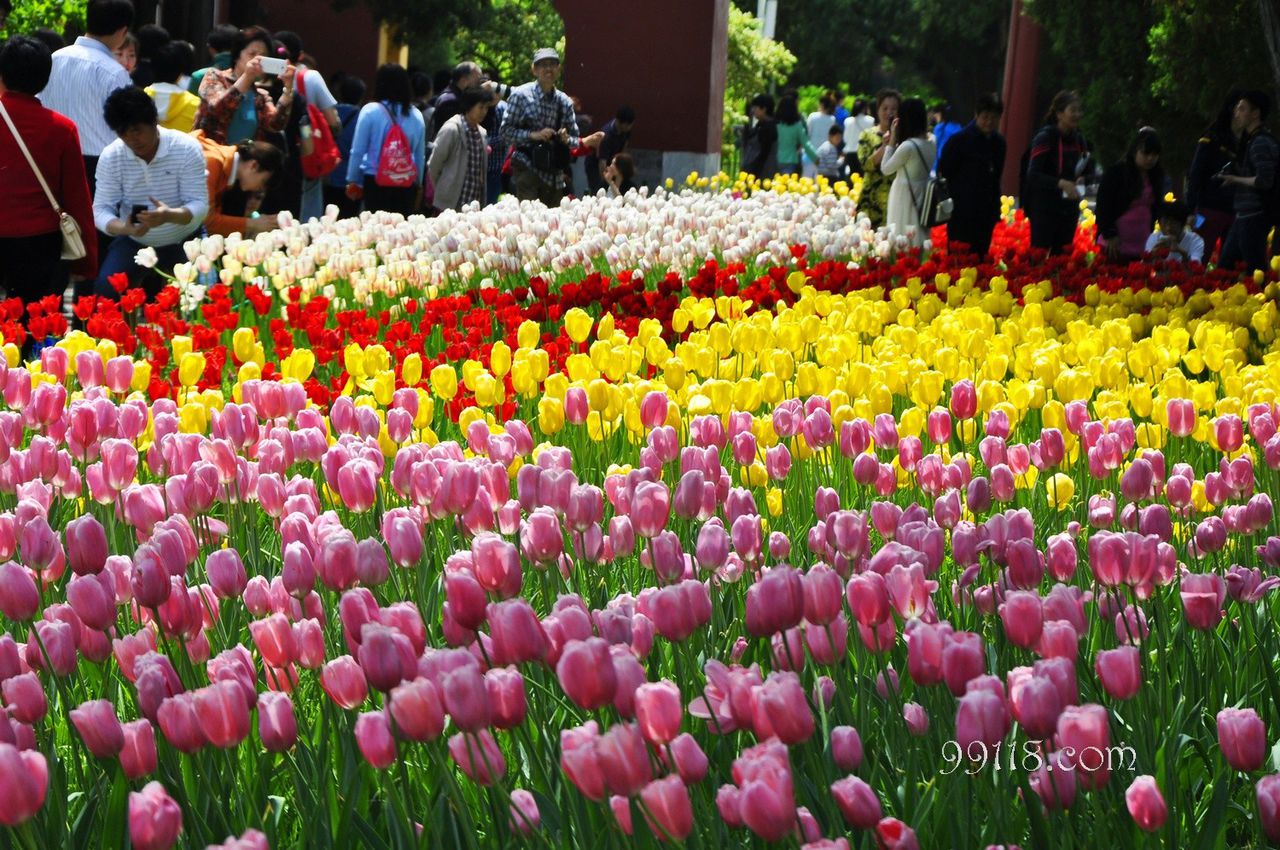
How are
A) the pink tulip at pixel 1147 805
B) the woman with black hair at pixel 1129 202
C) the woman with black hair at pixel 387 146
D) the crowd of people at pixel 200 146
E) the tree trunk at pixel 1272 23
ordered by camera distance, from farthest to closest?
the woman with black hair at pixel 1129 202 → the woman with black hair at pixel 387 146 → the tree trunk at pixel 1272 23 → the crowd of people at pixel 200 146 → the pink tulip at pixel 1147 805

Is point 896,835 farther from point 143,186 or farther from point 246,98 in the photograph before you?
point 246,98

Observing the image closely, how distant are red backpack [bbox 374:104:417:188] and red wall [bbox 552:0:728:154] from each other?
9956mm

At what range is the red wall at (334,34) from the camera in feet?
112

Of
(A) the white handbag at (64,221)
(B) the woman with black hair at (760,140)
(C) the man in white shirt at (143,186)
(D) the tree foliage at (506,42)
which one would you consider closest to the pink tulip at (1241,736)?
(A) the white handbag at (64,221)

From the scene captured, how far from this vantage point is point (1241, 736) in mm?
1765

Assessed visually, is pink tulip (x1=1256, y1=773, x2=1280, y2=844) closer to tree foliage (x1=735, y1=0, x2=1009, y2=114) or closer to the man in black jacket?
the man in black jacket

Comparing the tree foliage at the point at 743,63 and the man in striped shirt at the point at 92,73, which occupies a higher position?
the tree foliage at the point at 743,63

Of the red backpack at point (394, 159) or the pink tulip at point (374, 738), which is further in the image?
the red backpack at point (394, 159)

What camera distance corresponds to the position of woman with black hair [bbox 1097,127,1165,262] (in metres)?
11.8

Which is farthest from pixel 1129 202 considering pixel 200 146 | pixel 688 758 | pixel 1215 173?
pixel 688 758

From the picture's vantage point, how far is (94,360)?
4.32m

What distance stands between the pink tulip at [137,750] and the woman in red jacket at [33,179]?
5.70m

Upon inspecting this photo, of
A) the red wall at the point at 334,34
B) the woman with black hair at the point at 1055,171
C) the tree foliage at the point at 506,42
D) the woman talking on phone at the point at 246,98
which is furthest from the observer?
the tree foliage at the point at 506,42

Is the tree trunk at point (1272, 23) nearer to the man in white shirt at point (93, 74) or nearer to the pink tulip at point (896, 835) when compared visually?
the man in white shirt at point (93, 74)
